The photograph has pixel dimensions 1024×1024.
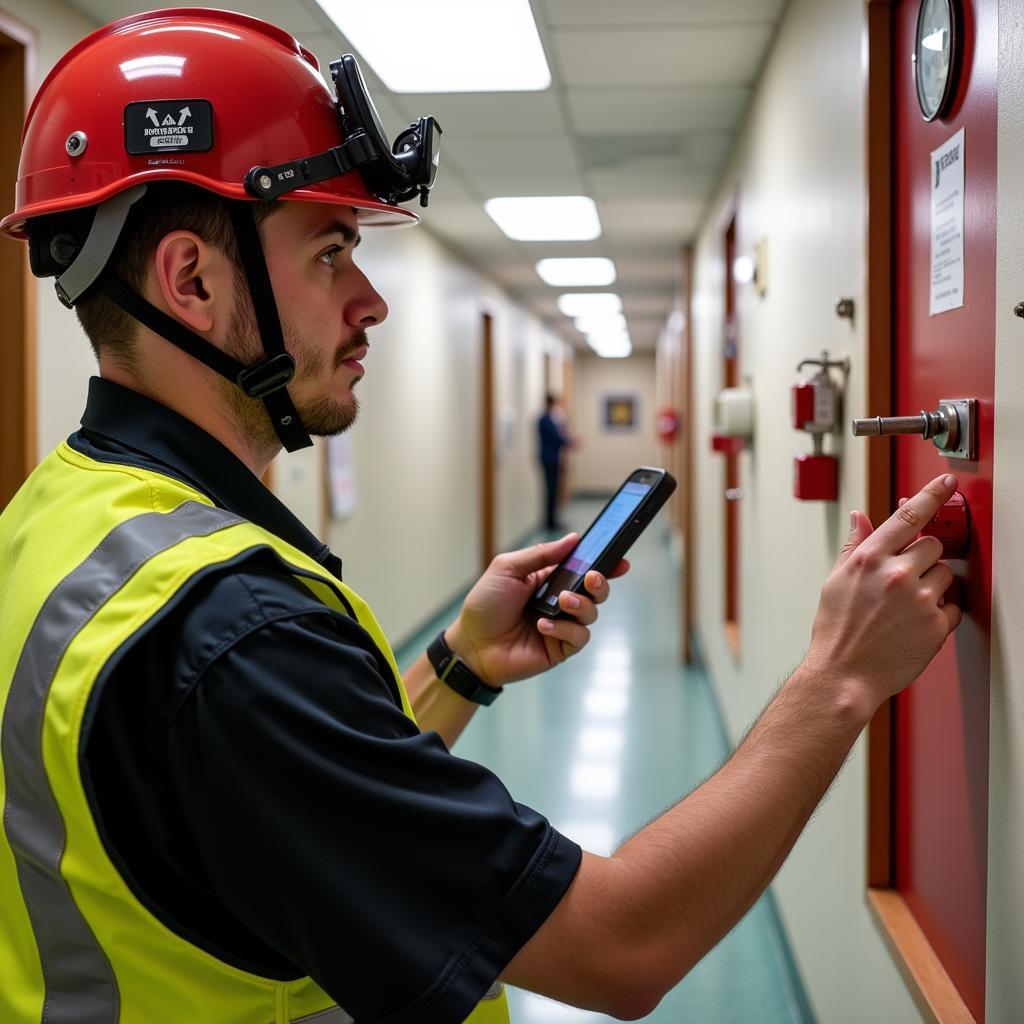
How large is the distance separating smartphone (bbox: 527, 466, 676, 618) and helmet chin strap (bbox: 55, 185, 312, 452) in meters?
0.55

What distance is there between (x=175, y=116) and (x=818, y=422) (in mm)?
1391

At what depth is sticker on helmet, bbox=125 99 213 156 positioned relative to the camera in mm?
984

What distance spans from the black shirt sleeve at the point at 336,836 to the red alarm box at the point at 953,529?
0.69m

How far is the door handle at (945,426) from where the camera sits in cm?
119

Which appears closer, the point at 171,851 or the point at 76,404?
the point at 171,851

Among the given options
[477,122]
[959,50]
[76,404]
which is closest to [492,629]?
[959,50]

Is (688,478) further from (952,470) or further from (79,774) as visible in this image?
(79,774)

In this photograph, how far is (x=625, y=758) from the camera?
4.12 meters

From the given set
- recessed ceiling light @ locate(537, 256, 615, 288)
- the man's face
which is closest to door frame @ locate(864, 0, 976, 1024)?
the man's face

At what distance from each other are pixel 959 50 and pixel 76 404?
2.35 m

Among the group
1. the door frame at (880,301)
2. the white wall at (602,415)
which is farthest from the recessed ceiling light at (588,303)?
the door frame at (880,301)

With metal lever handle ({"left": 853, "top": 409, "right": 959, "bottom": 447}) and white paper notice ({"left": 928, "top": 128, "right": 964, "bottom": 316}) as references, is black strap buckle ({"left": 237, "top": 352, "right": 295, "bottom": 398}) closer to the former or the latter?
metal lever handle ({"left": 853, "top": 409, "right": 959, "bottom": 447})

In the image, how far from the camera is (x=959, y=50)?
4.16ft

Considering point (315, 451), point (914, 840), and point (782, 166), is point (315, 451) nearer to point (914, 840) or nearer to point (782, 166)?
point (782, 166)
